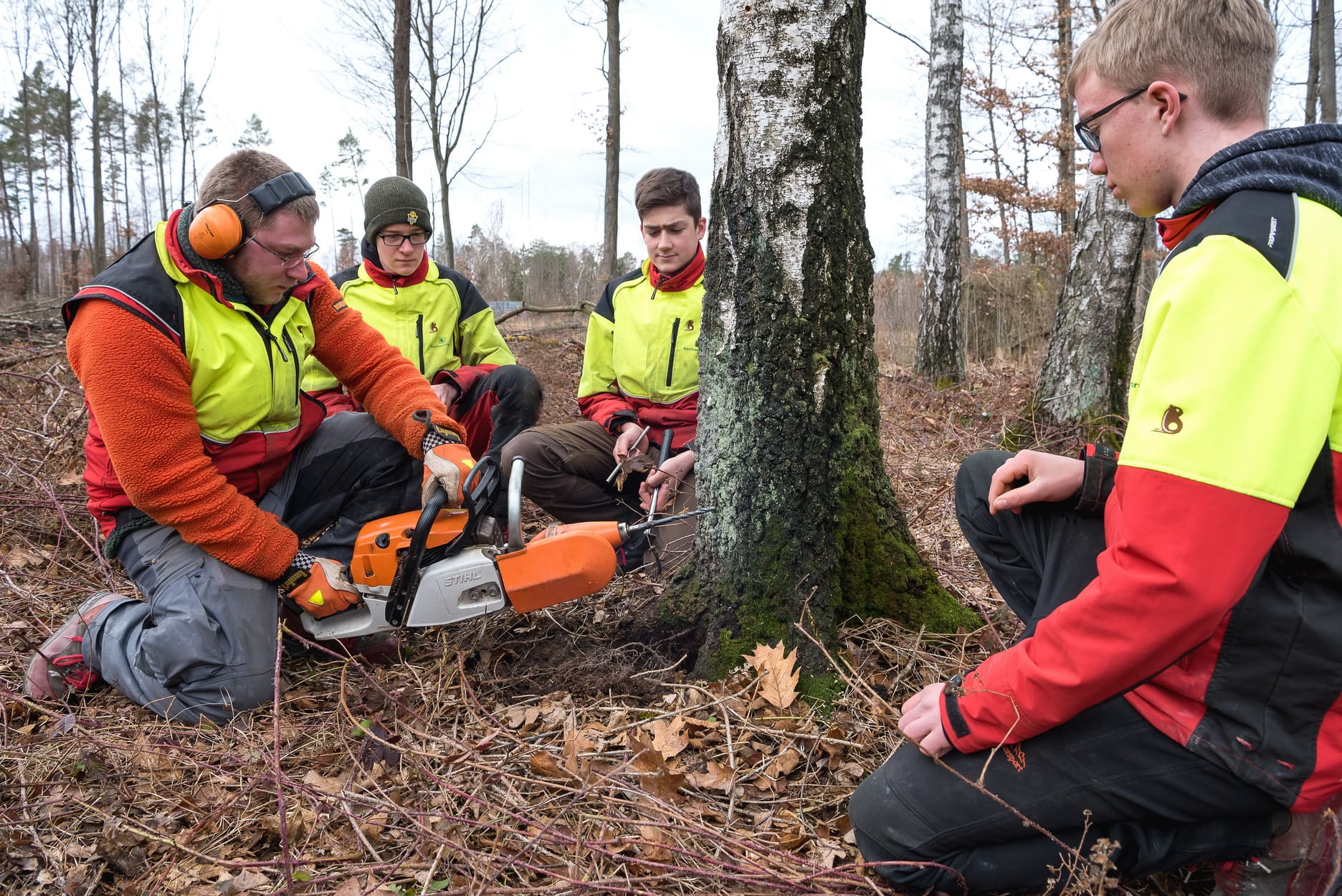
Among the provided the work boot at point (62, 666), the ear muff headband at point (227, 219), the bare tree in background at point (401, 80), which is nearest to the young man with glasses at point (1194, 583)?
the ear muff headband at point (227, 219)

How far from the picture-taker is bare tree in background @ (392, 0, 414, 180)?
859cm

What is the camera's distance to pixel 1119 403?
4.96m

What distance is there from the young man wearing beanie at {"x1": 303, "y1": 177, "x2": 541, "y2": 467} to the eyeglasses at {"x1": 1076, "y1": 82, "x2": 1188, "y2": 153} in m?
3.12

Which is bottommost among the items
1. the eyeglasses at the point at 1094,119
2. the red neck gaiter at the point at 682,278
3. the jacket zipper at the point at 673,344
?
the jacket zipper at the point at 673,344

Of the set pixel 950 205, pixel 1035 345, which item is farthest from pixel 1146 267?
pixel 950 205

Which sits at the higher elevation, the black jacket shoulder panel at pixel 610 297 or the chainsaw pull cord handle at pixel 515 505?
the black jacket shoulder panel at pixel 610 297

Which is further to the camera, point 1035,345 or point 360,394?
point 1035,345

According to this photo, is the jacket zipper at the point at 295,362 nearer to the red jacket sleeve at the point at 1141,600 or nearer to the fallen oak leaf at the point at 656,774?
the fallen oak leaf at the point at 656,774

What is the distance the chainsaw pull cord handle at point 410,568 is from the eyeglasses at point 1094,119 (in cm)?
201

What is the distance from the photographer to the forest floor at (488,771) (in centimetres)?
174

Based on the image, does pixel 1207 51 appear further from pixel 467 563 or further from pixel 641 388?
pixel 641 388

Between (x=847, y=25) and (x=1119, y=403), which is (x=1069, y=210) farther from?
(x=847, y=25)

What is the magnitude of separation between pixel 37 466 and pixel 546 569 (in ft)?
11.3

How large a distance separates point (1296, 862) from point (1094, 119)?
1466mm
